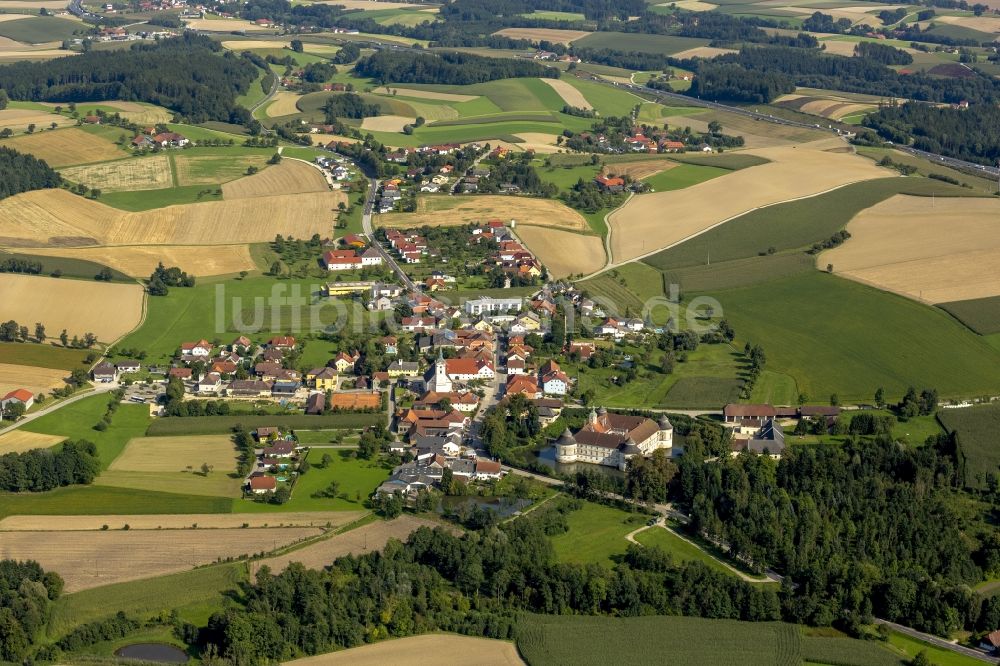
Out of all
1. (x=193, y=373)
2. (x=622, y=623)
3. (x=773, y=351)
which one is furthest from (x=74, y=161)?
(x=622, y=623)

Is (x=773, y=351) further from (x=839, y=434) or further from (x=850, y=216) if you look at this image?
(x=850, y=216)

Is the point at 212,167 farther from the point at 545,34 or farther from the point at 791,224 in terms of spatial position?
the point at 545,34

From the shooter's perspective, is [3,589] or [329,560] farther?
[329,560]

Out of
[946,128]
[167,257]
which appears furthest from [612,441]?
[946,128]

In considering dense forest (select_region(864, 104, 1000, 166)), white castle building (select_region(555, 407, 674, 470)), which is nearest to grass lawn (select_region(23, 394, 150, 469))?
white castle building (select_region(555, 407, 674, 470))

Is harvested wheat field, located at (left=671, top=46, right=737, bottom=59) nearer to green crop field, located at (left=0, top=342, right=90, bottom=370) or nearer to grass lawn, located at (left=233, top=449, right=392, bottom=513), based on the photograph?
green crop field, located at (left=0, top=342, right=90, bottom=370)

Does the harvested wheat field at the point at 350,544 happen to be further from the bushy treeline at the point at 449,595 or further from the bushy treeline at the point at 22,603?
the bushy treeline at the point at 22,603
